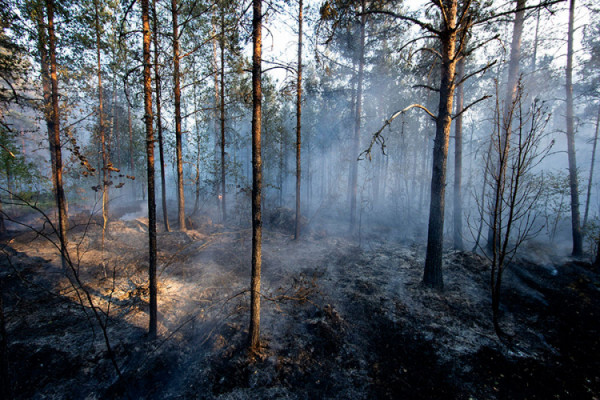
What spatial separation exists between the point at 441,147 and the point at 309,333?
6.65 metres

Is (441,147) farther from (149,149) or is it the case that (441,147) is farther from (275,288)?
(149,149)

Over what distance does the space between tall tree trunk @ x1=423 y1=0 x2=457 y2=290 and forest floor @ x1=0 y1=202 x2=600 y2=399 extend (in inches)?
33.6

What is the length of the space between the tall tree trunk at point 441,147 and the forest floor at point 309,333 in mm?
852

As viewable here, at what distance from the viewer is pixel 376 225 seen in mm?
18984

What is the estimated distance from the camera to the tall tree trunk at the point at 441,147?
6719 millimetres

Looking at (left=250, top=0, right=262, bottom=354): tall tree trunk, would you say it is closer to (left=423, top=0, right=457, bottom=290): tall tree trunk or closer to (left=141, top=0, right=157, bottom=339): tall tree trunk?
(left=141, top=0, right=157, bottom=339): tall tree trunk

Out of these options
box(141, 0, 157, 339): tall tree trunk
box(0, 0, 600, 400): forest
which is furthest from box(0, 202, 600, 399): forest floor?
box(141, 0, 157, 339): tall tree trunk

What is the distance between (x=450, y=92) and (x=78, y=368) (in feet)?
38.2

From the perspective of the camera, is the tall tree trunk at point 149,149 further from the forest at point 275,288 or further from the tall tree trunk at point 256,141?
the tall tree trunk at point 256,141

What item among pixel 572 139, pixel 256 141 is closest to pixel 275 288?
pixel 256 141

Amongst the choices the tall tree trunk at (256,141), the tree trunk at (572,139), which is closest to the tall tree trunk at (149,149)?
the tall tree trunk at (256,141)

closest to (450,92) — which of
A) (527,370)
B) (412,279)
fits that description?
(412,279)

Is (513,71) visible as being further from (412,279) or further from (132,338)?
(132,338)

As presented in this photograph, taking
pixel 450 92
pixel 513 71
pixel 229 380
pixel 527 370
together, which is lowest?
pixel 229 380
